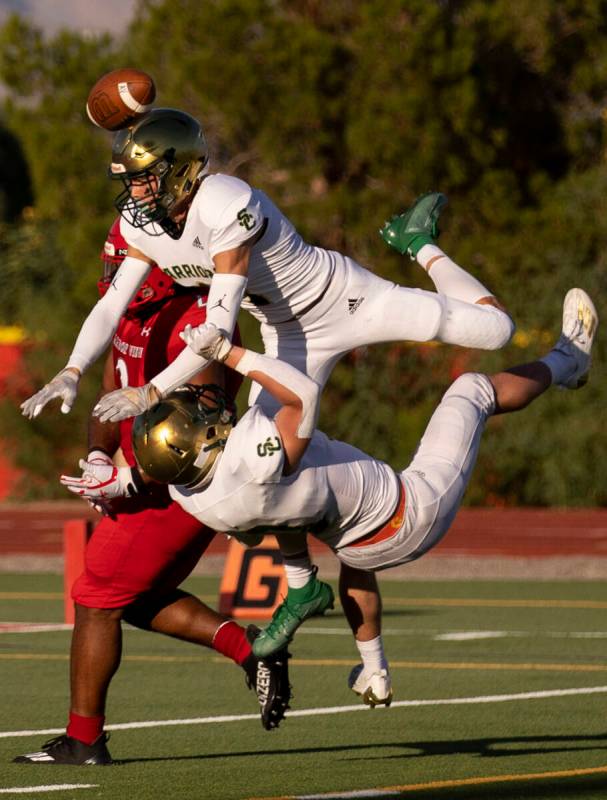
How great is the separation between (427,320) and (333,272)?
43cm

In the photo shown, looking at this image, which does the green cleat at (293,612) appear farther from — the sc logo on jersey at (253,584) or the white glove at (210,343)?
the sc logo on jersey at (253,584)

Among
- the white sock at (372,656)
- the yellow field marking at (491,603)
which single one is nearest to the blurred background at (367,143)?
the yellow field marking at (491,603)

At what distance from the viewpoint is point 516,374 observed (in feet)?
26.8

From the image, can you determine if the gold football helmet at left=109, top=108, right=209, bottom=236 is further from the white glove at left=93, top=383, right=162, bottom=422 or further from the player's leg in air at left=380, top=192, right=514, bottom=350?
the player's leg in air at left=380, top=192, right=514, bottom=350

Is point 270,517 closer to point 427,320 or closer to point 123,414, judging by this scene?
point 123,414

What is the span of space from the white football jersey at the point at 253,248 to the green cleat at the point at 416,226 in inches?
34.9

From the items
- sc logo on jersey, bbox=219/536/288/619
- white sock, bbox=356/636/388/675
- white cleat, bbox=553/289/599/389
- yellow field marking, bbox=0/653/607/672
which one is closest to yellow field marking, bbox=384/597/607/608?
sc logo on jersey, bbox=219/536/288/619

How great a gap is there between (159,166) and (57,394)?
3.17ft

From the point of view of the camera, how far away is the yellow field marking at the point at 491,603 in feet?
49.5

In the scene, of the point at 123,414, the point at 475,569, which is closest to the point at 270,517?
the point at 123,414

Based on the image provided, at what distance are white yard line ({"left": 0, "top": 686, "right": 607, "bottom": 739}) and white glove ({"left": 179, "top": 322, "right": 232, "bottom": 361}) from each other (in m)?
2.59

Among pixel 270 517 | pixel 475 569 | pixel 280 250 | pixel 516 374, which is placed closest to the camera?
pixel 270 517

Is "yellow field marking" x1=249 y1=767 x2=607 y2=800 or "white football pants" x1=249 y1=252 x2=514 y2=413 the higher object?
"white football pants" x1=249 y1=252 x2=514 y2=413

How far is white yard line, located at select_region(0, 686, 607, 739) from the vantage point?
882 cm
